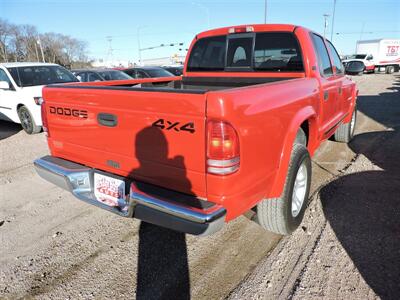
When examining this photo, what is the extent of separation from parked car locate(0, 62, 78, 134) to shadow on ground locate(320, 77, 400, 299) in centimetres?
648

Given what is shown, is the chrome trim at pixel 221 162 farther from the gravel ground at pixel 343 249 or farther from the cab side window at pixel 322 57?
the cab side window at pixel 322 57

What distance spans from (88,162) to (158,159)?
0.93m

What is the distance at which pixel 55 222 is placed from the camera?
3.44 metres

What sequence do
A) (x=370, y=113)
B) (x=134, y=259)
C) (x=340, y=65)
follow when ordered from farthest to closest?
(x=370, y=113) → (x=340, y=65) → (x=134, y=259)

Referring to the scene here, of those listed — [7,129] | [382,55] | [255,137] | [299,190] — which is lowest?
[7,129]

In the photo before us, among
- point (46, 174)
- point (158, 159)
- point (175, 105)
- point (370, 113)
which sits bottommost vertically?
point (370, 113)

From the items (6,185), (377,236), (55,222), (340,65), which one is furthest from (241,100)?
(6,185)

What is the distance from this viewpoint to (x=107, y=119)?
100 inches

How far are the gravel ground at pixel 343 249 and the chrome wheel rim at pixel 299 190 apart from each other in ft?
0.72

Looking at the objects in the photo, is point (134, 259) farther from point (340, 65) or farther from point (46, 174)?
point (340, 65)

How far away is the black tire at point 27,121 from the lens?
724 centimetres

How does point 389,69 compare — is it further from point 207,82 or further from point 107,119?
point 107,119

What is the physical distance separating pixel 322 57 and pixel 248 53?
967mm

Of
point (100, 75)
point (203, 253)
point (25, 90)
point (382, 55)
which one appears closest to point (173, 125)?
point (203, 253)
